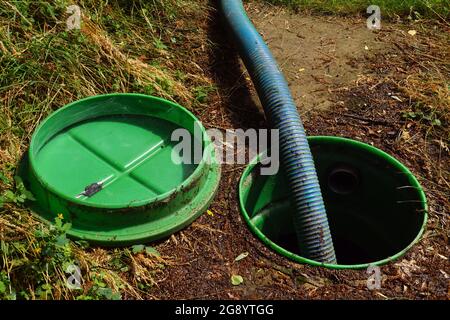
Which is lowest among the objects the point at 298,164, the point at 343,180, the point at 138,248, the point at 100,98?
the point at 343,180

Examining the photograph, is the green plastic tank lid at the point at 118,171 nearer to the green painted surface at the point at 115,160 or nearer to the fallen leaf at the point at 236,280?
the green painted surface at the point at 115,160

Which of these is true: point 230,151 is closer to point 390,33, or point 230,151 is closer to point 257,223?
point 257,223

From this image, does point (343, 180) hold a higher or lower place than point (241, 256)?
lower

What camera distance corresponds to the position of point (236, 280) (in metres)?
2.93

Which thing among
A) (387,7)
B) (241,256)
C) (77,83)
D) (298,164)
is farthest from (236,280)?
(387,7)

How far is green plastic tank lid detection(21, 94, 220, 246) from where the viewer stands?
2998mm

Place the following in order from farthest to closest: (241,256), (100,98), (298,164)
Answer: (100,98) < (298,164) < (241,256)

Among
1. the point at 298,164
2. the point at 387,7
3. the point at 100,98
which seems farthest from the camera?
the point at 387,7

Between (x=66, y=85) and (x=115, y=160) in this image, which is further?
(x=66, y=85)

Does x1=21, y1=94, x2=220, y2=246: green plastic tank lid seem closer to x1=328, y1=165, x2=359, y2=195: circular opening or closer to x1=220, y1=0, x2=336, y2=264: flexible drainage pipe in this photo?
x1=220, y1=0, x2=336, y2=264: flexible drainage pipe

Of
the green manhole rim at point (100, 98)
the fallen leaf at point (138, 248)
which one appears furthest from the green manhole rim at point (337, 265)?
the fallen leaf at point (138, 248)

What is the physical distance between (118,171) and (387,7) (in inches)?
106

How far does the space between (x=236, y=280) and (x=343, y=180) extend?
49.9 inches

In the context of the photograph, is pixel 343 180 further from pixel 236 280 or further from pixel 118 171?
pixel 118 171
